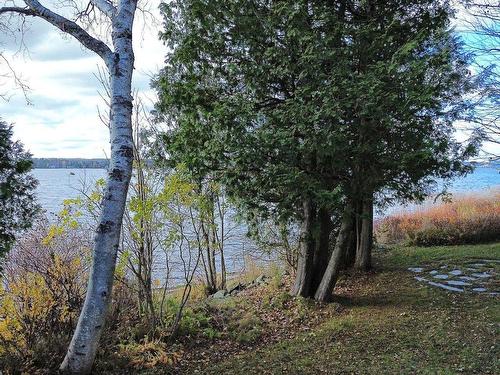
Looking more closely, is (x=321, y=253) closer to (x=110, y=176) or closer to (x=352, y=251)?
(x=352, y=251)

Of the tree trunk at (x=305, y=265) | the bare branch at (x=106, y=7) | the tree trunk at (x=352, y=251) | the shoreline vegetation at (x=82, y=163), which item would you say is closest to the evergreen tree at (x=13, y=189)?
the shoreline vegetation at (x=82, y=163)

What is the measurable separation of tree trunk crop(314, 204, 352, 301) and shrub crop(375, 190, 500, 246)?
19.3 ft

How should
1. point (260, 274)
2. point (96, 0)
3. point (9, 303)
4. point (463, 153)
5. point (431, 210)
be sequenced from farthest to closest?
1. point (431, 210)
2. point (260, 274)
3. point (463, 153)
4. point (96, 0)
5. point (9, 303)

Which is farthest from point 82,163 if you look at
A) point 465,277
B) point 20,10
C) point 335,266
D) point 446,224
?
point 446,224

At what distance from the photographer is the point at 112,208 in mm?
3914

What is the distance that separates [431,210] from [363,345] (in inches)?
351

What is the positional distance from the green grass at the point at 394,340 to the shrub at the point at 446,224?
472cm

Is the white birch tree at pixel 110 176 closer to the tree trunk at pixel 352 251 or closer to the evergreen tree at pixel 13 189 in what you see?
the evergreen tree at pixel 13 189

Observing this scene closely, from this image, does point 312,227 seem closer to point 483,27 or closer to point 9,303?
point 9,303

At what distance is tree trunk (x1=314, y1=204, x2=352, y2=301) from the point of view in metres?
6.34

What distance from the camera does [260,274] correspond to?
9688mm

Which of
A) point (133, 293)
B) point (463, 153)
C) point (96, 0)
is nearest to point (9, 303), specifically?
point (133, 293)

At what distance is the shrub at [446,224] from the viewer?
11.4 meters

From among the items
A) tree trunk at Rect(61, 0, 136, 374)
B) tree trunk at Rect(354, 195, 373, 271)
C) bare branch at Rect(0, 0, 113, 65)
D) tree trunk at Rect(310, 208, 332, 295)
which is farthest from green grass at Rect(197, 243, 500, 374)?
bare branch at Rect(0, 0, 113, 65)
